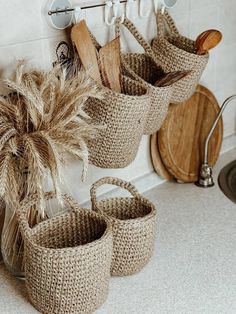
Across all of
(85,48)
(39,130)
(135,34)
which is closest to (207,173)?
(135,34)

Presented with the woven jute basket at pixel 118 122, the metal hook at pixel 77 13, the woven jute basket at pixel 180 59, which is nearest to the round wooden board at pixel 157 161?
the woven jute basket at pixel 180 59

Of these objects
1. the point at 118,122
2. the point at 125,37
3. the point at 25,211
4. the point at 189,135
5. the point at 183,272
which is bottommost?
the point at 183,272

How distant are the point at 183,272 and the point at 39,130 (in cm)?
44

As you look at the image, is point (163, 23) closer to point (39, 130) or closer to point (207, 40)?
point (207, 40)

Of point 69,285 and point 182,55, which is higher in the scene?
point 182,55

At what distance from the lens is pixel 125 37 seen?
1.21 m

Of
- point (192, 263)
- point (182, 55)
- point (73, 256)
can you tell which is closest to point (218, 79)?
point (182, 55)

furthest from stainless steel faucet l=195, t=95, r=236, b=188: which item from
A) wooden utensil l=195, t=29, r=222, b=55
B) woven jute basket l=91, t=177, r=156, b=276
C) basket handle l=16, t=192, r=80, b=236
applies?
basket handle l=16, t=192, r=80, b=236

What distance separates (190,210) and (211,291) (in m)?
0.34

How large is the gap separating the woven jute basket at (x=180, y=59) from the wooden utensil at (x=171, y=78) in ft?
0.18

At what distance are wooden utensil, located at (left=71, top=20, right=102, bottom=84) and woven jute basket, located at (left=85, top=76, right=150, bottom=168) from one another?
0.07 meters

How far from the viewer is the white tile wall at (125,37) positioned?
0.98 metres

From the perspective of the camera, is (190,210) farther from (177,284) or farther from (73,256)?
(73,256)

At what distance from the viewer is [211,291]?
3.24ft
